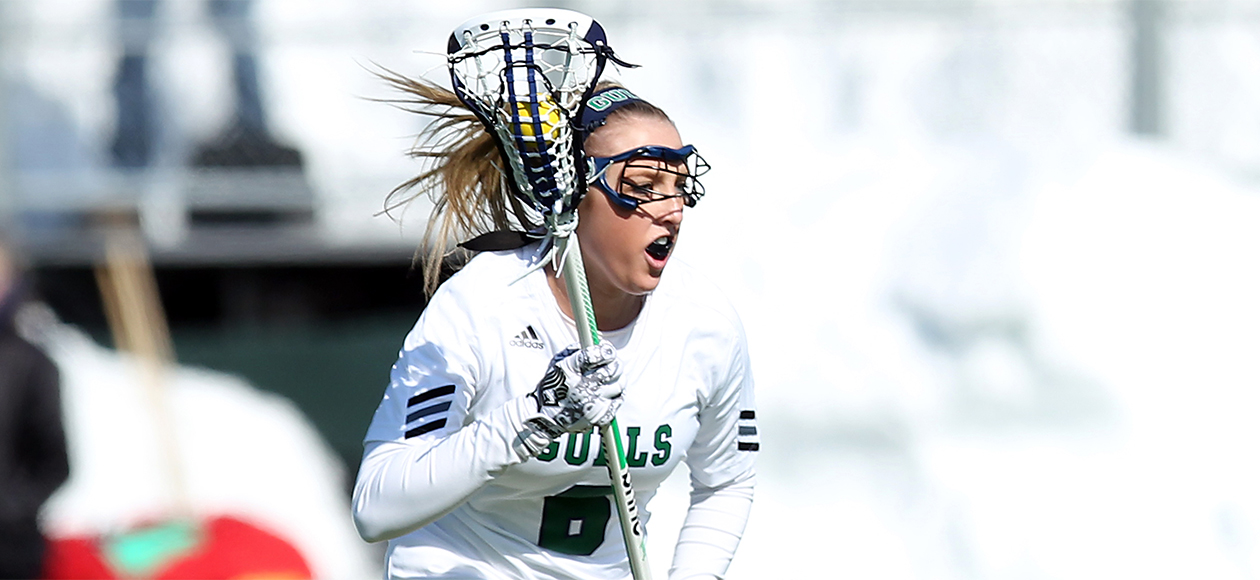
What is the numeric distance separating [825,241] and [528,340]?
16.5 ft

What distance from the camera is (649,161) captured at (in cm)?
266

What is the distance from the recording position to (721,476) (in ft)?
10.0

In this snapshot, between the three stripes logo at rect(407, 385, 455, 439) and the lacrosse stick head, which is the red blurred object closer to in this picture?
the three stripes logo at rect(407, 385, 455, 439)

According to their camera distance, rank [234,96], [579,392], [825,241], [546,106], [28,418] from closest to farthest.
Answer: [579,392], [546,106], [28,418], [825,241], [234,96]

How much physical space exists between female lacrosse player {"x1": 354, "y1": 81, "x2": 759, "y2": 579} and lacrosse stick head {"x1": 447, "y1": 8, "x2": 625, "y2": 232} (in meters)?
0.10

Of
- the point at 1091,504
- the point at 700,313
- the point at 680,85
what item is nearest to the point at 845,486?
the point at 1091,504

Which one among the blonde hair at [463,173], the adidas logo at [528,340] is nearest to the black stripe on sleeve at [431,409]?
the adidas logo at [528,340]

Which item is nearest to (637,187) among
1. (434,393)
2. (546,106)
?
(546,106)

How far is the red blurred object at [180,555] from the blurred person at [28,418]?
75 cm

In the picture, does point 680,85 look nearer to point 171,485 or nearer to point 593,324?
point 171,485

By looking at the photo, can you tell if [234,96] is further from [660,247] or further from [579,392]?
[579,392]

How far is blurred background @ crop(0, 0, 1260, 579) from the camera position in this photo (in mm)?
6613

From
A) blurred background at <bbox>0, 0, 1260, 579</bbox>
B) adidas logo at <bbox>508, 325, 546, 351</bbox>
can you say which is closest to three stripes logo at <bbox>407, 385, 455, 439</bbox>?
adidas logo at <bbox>508, 325, 546, 351</bbox>

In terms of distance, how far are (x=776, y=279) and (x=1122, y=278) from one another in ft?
5.34
